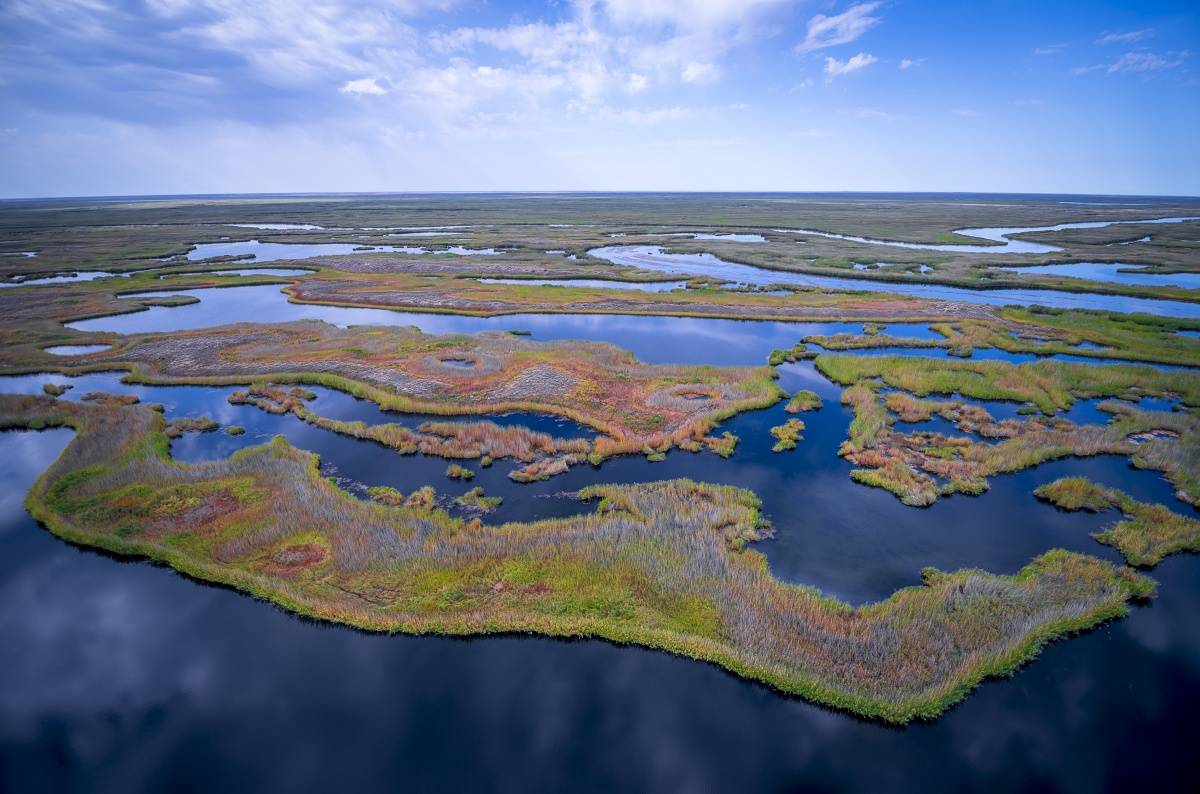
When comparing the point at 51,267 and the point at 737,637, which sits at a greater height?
the point at 51,267

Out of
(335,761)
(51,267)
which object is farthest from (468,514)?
(51,267)

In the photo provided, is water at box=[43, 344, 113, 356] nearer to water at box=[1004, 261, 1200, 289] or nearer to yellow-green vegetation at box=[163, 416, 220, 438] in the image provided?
yellow-green vegetation at box=[163, 416, 220, 438]

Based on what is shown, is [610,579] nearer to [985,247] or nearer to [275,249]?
[985,247]

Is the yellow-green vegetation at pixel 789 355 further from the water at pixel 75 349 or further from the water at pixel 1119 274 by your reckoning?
the water at pixel 1119 274

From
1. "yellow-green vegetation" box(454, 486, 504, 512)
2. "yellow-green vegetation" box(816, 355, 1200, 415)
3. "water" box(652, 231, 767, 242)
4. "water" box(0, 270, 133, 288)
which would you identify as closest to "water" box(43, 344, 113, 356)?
"water" box(0, 270, 133, 288)

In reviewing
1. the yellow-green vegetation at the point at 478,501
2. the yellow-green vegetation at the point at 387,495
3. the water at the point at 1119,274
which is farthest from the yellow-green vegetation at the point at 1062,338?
the yellow-green vegetation at the point at 387,495

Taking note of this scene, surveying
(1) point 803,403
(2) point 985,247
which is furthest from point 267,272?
(2) point 985,247

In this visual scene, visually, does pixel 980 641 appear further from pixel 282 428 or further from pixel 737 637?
pixel 282 428
